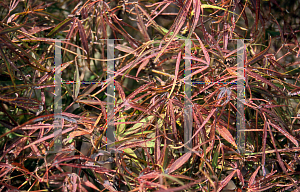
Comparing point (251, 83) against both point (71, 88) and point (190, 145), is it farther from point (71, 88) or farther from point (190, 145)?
point (71, 88)

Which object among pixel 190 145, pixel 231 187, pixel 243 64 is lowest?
pixel 231 187

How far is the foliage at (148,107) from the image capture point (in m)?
0.37

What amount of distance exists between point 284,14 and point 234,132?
268mm

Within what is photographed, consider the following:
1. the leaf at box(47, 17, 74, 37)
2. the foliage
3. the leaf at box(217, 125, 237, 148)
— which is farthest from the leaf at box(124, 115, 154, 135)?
the leaf at box(47, 17, 74, 37)

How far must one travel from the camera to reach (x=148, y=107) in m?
0.38

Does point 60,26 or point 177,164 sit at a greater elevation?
point 60,26

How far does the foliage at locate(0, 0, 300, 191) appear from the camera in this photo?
1.21ft

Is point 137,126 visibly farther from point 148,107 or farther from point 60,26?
point 60,26

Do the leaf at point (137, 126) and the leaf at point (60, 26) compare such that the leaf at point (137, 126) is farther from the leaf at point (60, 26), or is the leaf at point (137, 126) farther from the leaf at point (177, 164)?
the leaf at point (60, 26)

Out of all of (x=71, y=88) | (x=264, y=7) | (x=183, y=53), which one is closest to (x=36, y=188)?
(x=71, y=88)

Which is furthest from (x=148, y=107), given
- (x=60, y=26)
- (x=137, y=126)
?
(x=60, y=26)

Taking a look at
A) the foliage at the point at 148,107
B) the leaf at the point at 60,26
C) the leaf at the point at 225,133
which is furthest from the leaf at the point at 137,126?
the leaf at the point at 60,26

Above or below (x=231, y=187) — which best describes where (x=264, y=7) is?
above

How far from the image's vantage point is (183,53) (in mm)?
397
